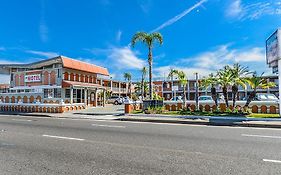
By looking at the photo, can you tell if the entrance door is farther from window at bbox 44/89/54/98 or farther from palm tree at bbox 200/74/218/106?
palm tree at bbox 200/74/218/106

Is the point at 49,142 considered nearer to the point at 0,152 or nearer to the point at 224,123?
the point at 0,152

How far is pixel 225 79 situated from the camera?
2006cm

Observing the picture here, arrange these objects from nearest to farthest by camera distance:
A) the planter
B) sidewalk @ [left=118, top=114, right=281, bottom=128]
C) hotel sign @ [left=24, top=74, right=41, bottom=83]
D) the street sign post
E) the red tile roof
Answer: sidewalk @ [left=118, top=114, right=281, bottom=128], the street sign post, the planter, the red tile roof, hotel sign @ [left=24, top=74, right=41, bottom=83]

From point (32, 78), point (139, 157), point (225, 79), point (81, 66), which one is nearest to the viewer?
point (139, 157)

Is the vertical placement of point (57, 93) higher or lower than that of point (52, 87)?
lower

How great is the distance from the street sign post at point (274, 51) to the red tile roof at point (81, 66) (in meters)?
23.2

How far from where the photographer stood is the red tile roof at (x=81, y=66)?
2965cm

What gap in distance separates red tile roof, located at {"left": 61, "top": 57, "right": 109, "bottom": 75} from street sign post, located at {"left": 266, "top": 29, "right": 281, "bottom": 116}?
2316cm

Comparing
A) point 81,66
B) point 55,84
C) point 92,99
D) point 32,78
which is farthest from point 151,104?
point 32,78

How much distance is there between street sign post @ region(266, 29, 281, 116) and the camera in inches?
697

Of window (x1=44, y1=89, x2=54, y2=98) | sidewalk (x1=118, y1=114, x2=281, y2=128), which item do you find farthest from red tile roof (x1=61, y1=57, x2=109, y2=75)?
sidewalk (x1=118, y1=114, x2=281, y2=128)

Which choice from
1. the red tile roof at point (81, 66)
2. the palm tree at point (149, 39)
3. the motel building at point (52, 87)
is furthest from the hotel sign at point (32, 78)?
the palm tree at point (149, 39)

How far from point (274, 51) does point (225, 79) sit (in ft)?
14.6

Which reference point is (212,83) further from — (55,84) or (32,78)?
(32,78)
